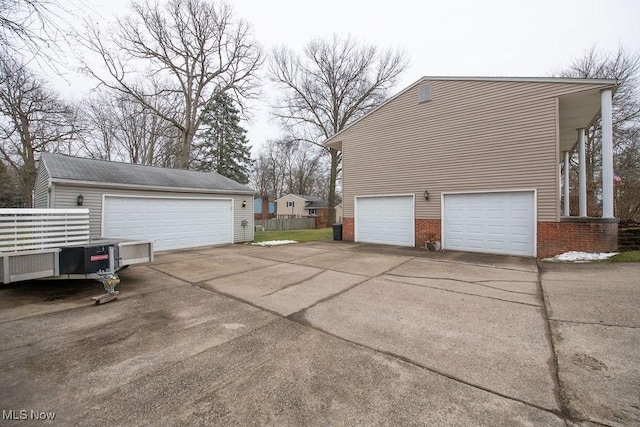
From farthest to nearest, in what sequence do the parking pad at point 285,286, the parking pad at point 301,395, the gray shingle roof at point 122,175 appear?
the gray shingle roof at point 122,175
the parking pad at point 285,286
the parking pad at point 301,395

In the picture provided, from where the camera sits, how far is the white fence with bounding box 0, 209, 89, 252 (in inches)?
161

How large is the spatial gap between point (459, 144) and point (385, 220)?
12.9ft

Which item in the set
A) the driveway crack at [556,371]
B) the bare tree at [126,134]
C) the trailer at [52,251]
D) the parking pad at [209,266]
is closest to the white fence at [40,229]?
the trailer at [52,251]

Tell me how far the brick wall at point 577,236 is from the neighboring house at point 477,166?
22 mm

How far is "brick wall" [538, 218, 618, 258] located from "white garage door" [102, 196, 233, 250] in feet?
37.5

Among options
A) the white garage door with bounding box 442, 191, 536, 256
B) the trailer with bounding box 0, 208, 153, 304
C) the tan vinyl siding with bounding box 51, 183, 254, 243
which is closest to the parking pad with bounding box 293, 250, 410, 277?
the white garage door with bounding box 442, 191, 536, 256

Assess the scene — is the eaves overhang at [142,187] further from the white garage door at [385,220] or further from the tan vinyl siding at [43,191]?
the white garage door at [385,220]

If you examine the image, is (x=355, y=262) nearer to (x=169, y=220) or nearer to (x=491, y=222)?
(x=491, y=222)

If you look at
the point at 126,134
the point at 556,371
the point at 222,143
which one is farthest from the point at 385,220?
the point at 126,134

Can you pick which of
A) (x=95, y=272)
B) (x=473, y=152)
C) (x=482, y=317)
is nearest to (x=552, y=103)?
(x=473, y=152)

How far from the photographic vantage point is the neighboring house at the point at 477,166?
7664 millimetres

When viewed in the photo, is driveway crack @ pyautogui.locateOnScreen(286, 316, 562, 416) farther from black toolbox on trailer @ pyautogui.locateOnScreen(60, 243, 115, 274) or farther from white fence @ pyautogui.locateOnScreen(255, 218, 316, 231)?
white fence @ pyautogui.locateOnScreen(255, 218, 316, 231)

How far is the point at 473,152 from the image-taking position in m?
9.06

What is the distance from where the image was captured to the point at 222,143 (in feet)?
89.5
